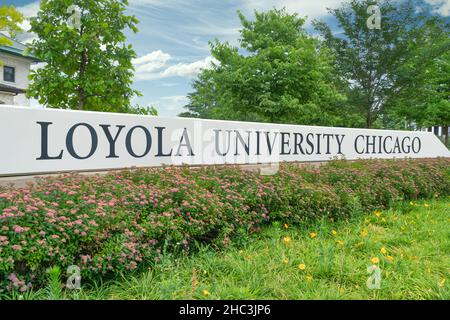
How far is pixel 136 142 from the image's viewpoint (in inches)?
190

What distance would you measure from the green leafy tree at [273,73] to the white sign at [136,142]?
Result: 7.45 metres

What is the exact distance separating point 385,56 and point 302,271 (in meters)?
14.9

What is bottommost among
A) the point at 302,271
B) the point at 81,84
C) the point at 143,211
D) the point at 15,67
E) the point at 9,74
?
the point at 302,271

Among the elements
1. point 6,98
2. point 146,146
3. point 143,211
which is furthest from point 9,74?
point 143,211

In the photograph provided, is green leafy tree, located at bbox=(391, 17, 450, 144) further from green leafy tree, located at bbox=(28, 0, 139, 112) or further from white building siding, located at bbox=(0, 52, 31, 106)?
white building siding, located at bbox=(0, 52, 31, 106)

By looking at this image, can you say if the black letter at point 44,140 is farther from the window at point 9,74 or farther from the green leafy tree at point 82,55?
the window at point 9,74

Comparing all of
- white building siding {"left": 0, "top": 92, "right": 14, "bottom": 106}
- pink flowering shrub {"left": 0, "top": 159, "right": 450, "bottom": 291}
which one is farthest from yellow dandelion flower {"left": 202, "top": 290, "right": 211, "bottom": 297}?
white building siding {"left": 0, "top": 92, "right": 14, "bottom": 106}

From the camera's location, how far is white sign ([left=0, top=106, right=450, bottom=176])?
3947mm

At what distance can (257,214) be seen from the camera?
169 inches

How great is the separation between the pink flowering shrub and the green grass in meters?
0.16

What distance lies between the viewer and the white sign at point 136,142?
3.95m

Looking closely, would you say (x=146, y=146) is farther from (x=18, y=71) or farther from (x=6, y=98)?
(x=18, y=71)
